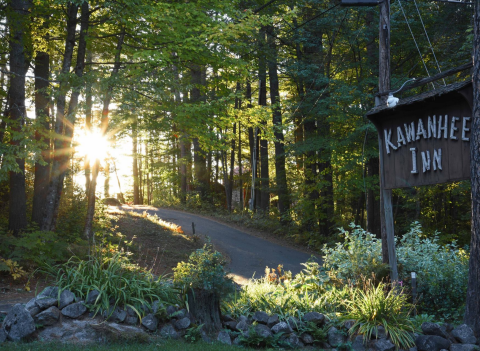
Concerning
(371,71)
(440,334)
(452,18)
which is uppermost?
(452,18)

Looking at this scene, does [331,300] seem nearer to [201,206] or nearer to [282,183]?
[282,183]

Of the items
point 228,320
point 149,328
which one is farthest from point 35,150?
point 228,320

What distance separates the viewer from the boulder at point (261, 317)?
6680mm

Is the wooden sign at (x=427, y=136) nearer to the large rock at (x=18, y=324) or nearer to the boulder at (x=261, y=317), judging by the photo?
the boulder at (x=261, y=317)

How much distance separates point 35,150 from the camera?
8727mm

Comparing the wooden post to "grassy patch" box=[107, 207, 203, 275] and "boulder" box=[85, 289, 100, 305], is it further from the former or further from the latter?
"grassy patch" box=[107, 207, 203, 275]

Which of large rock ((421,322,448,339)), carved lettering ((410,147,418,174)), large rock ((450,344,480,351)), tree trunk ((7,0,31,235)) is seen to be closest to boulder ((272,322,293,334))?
large rock ((421,322,448,339))

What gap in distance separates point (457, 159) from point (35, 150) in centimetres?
796

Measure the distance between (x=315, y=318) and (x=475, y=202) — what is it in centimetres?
314

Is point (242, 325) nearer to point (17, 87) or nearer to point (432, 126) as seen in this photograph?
point (432, 126)

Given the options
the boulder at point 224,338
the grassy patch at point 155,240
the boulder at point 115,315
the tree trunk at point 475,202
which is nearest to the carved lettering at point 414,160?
the tree trunk at point 475,202

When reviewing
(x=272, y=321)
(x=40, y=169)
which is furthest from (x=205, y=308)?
(x=40, y=169)

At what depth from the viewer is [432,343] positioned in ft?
20.8

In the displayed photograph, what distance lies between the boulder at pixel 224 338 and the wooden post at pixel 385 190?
3.84 m
